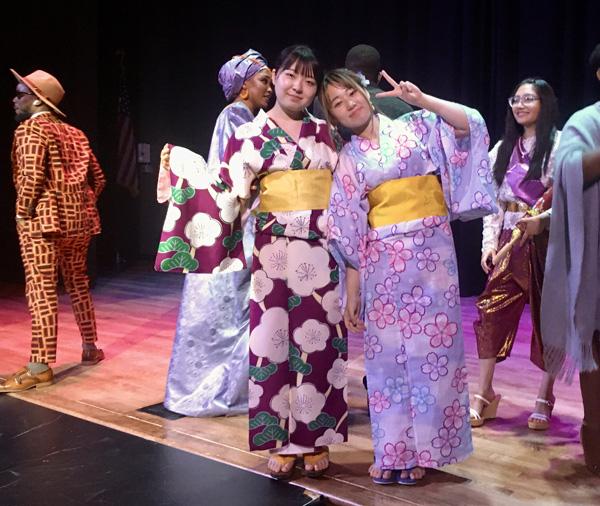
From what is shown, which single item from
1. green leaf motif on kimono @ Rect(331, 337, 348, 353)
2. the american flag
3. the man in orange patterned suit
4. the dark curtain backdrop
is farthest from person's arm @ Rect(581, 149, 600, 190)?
the american flag

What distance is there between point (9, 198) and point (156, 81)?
2.21m

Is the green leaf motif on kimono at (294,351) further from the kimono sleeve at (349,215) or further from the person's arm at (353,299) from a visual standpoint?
the kimono sleeve at (349,215)

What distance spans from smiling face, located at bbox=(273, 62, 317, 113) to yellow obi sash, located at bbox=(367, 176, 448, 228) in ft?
1.32

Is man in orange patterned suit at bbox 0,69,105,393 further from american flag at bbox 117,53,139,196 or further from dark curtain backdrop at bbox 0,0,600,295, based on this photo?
american flag at bbox 117,53,139,196

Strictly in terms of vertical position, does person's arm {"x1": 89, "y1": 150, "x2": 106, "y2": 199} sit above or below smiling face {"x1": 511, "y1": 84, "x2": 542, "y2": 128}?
below

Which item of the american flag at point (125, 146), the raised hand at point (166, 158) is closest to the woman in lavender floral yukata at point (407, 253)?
the raised hand at point (166, 158)

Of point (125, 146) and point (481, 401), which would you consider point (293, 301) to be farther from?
point (125, 146)

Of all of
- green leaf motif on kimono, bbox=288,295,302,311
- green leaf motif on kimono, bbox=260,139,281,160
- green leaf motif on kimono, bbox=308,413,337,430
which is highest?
green leaf motif on kimono, bbox=260,139,281,160

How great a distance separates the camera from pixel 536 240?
298cm

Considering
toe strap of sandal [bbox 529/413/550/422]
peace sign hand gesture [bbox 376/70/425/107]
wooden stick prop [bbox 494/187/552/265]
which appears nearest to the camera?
peace sign hand gesture [bbox 376/70/425/107]

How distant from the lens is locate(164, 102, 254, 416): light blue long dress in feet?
10.5

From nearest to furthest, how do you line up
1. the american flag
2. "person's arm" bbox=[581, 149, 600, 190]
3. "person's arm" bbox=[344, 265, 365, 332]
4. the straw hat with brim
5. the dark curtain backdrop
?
"person's arm" bbox=[581, 149, 600, 190] < "person's arm" bbox=[344, 265, 365, 332] < the straw hat with brim < the dark curtain backdrop < the american flag

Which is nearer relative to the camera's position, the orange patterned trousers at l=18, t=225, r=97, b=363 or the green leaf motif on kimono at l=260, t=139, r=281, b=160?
the green leaf motif on kimono at l=260, t=139, r=281, b=160

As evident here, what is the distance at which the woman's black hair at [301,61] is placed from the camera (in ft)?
8.10
